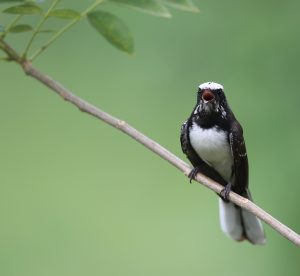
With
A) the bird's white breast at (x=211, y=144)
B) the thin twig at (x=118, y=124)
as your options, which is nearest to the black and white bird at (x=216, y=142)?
the bird's white breast at (x=211, y=144)

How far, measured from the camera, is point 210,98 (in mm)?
3006

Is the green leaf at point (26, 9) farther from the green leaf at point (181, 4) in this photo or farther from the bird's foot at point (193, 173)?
the bird's foot at point (193, 173)

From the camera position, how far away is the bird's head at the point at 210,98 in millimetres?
2949

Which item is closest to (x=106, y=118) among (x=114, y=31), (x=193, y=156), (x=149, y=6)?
(x=114, y=31)

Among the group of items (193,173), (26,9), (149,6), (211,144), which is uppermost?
(149,6)

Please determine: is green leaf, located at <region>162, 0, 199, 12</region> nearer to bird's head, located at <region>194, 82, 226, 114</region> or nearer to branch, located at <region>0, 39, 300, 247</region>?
branch, located at <region>0, 39, 300, 247</region>

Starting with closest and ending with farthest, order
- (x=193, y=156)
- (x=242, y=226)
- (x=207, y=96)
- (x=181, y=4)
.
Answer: (x=181, y=4) < (x=207, y=96) < (x=193, y=156) < (x=242, y=226)

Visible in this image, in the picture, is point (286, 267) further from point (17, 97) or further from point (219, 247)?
point (17, 97)

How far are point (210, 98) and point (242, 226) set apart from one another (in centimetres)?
100

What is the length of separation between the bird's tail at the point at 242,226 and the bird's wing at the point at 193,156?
30cm

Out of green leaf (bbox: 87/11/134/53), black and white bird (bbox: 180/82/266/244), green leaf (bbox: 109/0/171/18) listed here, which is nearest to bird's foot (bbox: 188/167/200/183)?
black and white bird (bbox: 180/82/266/244)

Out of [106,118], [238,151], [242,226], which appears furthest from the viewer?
[242,226]

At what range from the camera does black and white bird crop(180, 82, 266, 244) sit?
10.1 feet

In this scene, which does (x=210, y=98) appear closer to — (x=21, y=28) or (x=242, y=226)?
(x=242, y=226)
